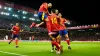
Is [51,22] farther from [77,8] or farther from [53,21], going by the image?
[77,8]

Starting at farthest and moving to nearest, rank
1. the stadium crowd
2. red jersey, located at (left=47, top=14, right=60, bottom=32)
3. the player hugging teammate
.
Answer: the stadium crowd
red jersey, located at (left=47, top=14, right=60, bottom=32)
the player hugging teammate

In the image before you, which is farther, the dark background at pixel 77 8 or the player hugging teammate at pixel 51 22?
Answer: the dark background at pixel 77 8

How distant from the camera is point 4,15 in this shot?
64.6 metres

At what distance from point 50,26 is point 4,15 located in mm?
57275

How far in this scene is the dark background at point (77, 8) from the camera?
6469 centimetres

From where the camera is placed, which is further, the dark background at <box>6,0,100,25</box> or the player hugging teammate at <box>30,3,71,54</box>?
the dark background at <box>6,0,100,25</box>

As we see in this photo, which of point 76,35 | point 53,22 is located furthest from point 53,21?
point 76,35

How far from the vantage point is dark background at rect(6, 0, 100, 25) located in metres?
64.7

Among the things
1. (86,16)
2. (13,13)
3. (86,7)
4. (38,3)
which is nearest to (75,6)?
(86,7)

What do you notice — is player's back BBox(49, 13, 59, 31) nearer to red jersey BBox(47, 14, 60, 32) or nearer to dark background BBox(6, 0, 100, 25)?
red jersey BBox(47, 14, 60, 32)

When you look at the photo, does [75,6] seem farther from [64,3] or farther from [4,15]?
[4,15]

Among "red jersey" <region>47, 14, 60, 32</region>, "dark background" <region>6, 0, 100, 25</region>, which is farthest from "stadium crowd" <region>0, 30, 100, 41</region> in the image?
"red jersey" <region>47, 14, 60, 32</region>

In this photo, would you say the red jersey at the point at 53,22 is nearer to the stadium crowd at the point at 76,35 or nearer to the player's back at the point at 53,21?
the player's back at the point at 53,21

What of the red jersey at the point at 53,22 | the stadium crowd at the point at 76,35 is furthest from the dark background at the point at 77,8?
the red jersey at the point at 53,22
